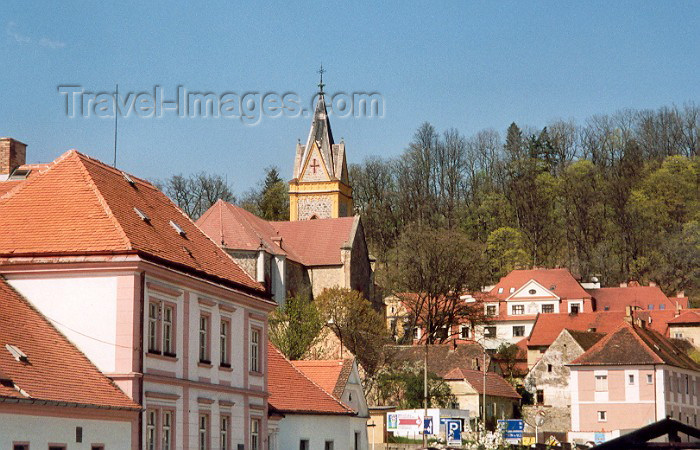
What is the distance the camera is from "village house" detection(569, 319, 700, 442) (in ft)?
225

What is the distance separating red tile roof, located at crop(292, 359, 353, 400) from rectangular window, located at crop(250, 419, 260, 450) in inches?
447

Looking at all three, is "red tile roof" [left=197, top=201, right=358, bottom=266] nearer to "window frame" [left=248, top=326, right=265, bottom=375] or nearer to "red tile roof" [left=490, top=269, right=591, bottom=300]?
"red tile roof" [left=490, top=269, right=591, bottom=300]

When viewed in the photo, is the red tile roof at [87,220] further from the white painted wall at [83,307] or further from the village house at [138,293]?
the white painted wall at [83,307]

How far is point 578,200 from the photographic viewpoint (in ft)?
413

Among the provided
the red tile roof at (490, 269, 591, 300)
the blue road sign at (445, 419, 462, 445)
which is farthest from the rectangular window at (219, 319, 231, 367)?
the red tile roof at (490, 269, 591, 300)

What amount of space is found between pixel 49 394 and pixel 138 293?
4625mm

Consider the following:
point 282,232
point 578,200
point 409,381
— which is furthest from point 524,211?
point 409,381

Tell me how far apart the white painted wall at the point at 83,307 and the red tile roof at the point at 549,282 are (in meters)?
86.4

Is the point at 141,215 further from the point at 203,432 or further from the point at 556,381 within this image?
the point at 556,381

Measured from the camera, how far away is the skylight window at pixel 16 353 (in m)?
24.7

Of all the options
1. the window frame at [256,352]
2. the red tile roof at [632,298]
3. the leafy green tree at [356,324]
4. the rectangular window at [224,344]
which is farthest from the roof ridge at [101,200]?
the red tile roof at [632,298]

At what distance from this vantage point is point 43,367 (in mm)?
25531

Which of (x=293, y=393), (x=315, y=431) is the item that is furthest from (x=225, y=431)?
(x=315, y=431)

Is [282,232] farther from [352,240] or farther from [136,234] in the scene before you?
[136,234]
